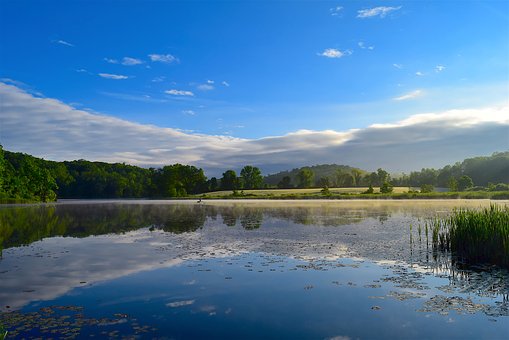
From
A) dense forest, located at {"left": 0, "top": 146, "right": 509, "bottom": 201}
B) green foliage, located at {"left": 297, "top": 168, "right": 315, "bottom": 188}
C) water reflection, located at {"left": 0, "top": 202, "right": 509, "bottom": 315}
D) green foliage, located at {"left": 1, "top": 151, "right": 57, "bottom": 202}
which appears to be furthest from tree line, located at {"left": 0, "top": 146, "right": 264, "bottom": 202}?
water reflection, located at {"left": 0, "top": 202, "right": 509, "bottom": 315}

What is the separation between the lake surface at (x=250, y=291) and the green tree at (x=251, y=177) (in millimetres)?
158179

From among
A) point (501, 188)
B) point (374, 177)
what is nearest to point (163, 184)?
point (374, 177)

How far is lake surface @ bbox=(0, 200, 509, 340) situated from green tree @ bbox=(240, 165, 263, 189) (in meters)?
158

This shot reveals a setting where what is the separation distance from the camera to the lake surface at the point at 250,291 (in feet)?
34.2

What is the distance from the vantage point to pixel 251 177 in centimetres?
18525

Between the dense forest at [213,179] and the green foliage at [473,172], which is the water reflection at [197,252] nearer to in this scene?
the dense forest at [213,179]

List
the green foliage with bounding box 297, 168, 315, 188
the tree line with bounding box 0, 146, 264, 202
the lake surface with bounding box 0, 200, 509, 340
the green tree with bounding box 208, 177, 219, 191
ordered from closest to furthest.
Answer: the lake surface with bounding box 0, 200, 509, 340 → the tree line with bounding box 0, 146, 264, 202 → the green foliage with bounding box 297, 168, 315, 188 → the green tree with bounding box 208, 177, 219, 191

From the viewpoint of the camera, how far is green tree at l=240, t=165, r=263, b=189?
184125mm

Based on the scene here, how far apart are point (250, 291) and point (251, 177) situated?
171 meters

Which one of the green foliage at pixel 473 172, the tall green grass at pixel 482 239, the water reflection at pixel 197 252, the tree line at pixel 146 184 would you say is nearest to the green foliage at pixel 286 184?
the tree line at pixel 146 184

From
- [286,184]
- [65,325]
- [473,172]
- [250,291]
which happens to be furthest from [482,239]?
[473,172]

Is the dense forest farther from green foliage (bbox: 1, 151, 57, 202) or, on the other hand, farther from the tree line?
green foliage (bbox: 1, 151, 57, 202)

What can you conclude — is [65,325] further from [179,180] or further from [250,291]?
[179,180]

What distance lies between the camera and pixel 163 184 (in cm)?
16912
